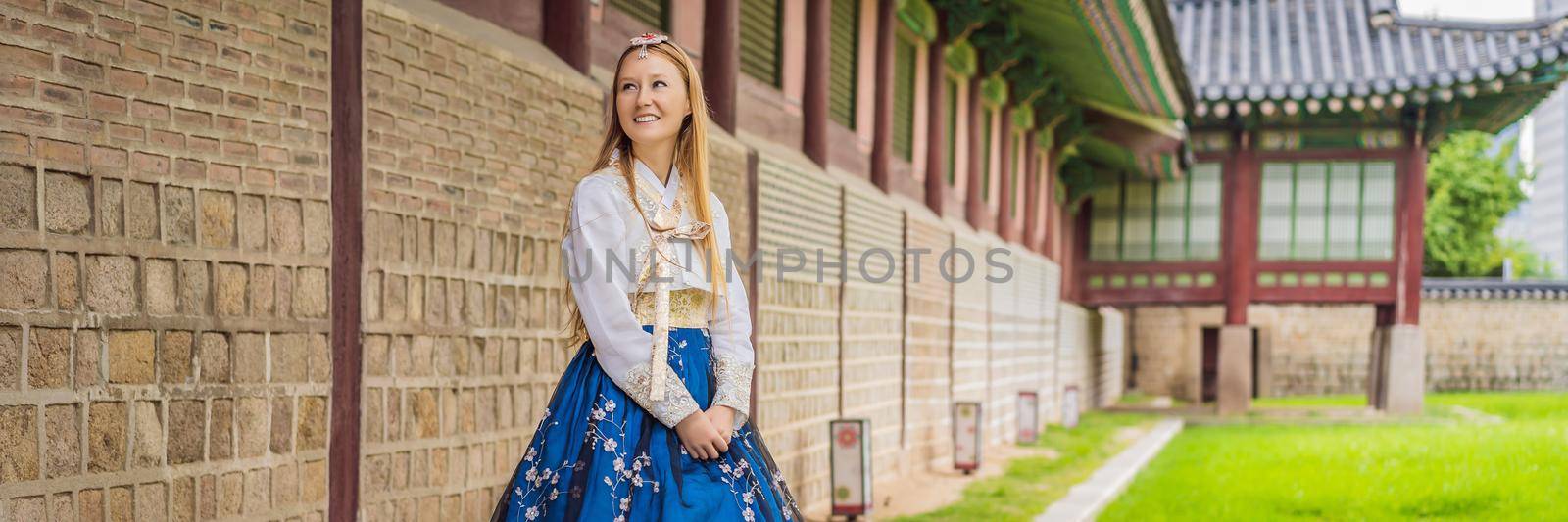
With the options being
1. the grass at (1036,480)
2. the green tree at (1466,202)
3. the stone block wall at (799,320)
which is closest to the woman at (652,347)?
the stone block wall at (799,320)

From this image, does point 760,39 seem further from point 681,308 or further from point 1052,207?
point 1052,207

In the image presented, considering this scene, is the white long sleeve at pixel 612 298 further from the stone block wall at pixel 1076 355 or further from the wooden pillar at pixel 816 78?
the stone block wall at pixel 1076 355

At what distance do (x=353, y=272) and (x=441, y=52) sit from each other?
0.85 metres

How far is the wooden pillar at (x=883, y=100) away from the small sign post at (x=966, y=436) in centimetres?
188

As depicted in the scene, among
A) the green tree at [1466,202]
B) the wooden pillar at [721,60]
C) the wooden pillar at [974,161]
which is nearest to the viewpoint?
the wooden pillar at [721,60]

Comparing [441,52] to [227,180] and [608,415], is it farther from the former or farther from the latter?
[608,415]

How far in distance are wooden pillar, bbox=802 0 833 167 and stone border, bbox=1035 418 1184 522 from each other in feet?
8.59

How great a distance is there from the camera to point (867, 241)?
32.3ft

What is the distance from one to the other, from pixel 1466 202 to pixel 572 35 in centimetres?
3653

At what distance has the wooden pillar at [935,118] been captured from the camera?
12.5 meters

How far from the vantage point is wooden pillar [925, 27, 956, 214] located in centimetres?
1252

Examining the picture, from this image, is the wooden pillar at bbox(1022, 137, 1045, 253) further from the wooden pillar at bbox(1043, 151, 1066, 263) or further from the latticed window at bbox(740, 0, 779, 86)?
the latticed window at bbox(740, 0, 779, 86)

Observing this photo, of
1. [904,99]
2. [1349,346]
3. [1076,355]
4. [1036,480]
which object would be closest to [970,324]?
[904,99]

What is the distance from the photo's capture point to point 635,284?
134 inches
